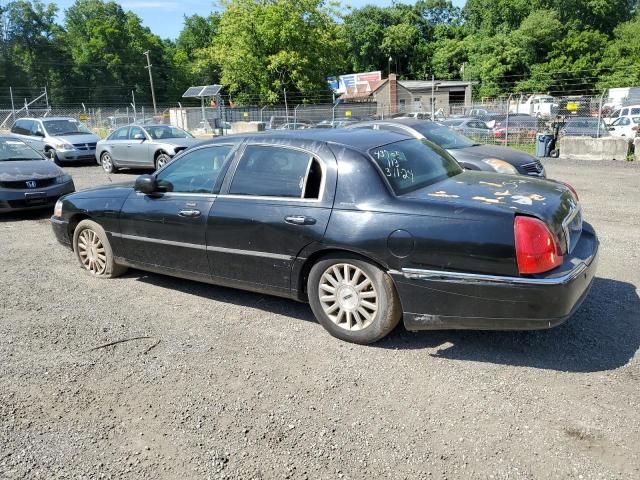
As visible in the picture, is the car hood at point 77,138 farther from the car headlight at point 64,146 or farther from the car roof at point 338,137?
the car roof at point 338,137

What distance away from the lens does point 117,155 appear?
15.5m

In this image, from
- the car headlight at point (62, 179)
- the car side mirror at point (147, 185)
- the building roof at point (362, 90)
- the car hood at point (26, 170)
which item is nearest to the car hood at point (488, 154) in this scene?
the car side mirror at point (147, 185)

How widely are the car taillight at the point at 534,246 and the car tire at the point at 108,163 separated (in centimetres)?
1443

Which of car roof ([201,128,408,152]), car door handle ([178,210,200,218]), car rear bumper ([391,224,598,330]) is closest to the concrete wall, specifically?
car roof ([201,128,408,152])

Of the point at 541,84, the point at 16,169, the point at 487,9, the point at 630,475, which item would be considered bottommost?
the point at 630,475

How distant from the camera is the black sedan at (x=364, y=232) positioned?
3479 millimetres

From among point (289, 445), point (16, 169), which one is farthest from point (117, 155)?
point (289, 445)

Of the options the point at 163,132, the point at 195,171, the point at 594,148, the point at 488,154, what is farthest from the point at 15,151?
the point at 594,148

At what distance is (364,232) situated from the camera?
12.6 feet

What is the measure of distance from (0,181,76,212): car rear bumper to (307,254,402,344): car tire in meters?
7.10

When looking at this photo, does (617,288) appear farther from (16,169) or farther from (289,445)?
(16,169)

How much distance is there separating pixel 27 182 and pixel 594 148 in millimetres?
15246

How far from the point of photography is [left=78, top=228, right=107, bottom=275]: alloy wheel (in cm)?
579

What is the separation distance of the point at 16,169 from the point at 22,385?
280 inches
